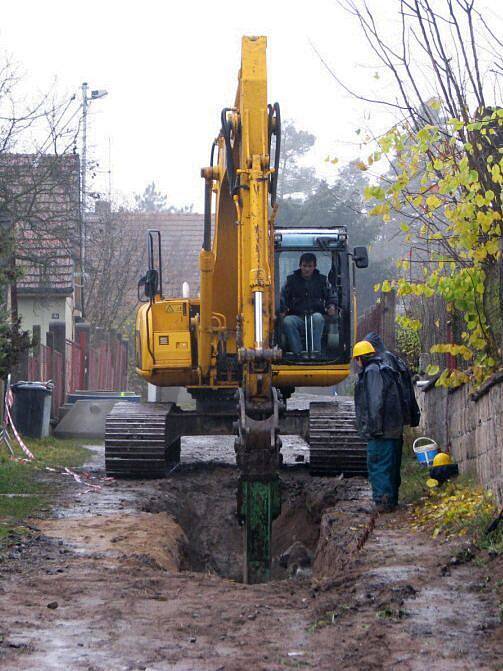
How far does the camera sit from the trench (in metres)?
12.8

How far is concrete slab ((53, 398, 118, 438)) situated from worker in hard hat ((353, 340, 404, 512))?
12.1 meters

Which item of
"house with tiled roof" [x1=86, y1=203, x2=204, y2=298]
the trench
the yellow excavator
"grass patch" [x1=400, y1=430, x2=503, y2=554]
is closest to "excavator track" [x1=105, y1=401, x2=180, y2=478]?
the yellow excavator

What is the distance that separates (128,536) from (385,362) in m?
2.99

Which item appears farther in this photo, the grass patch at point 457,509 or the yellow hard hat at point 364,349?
the yellow hard hat at point 364,349

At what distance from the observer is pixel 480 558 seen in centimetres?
820

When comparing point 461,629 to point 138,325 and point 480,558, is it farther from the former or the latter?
point 138,325

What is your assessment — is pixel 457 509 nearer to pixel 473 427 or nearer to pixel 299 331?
pixel 473 427

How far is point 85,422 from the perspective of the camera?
23.0 m

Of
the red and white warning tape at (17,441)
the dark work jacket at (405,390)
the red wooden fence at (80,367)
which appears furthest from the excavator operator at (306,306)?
the red wooden fence at (80,367)

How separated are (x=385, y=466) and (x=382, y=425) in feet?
1.30

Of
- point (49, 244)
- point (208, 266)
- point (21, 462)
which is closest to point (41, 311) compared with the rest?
point (49, 244)

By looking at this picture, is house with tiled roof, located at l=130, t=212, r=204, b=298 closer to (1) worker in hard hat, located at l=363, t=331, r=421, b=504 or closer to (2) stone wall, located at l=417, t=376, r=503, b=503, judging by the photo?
(2) stone wall, located at l=417, t=376, r=503, b=503

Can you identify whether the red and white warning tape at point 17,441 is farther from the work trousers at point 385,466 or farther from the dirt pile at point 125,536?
the work trousers at point 385,466

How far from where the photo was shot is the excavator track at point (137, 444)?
566 inches
